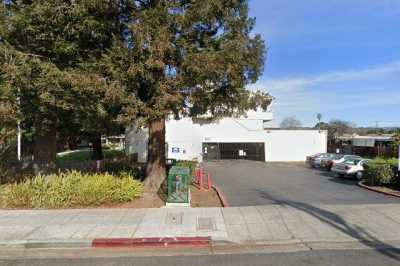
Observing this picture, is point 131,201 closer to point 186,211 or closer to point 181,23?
point 186,211

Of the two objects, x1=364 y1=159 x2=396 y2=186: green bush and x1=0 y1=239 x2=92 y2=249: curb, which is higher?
x1=364 y1=159 x2=396 y2=186: green bush

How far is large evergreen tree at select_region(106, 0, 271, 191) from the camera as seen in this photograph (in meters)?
13.4

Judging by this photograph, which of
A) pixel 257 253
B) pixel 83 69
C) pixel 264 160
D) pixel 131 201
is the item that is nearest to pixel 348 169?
pixel 131 201

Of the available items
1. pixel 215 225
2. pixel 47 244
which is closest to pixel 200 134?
pixel 215 225

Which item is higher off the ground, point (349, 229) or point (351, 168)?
point (351, 168)

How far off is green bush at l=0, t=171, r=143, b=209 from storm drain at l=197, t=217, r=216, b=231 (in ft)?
11.8

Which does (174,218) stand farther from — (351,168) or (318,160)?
(318,160)

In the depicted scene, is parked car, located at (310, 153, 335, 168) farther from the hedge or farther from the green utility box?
the green utility box

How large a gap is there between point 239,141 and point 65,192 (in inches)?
1712

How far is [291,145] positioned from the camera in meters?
55.8

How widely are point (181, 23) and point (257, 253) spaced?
7.47 meters

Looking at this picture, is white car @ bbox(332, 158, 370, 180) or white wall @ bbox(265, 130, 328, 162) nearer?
white car @ bbox(332, 158, 370, 180)

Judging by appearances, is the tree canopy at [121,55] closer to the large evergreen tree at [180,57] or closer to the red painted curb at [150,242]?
the large evergreen tree at [180,57]

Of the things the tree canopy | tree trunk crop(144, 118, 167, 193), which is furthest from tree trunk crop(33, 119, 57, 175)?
tree trunk crop(144, 118, 167, 193)
